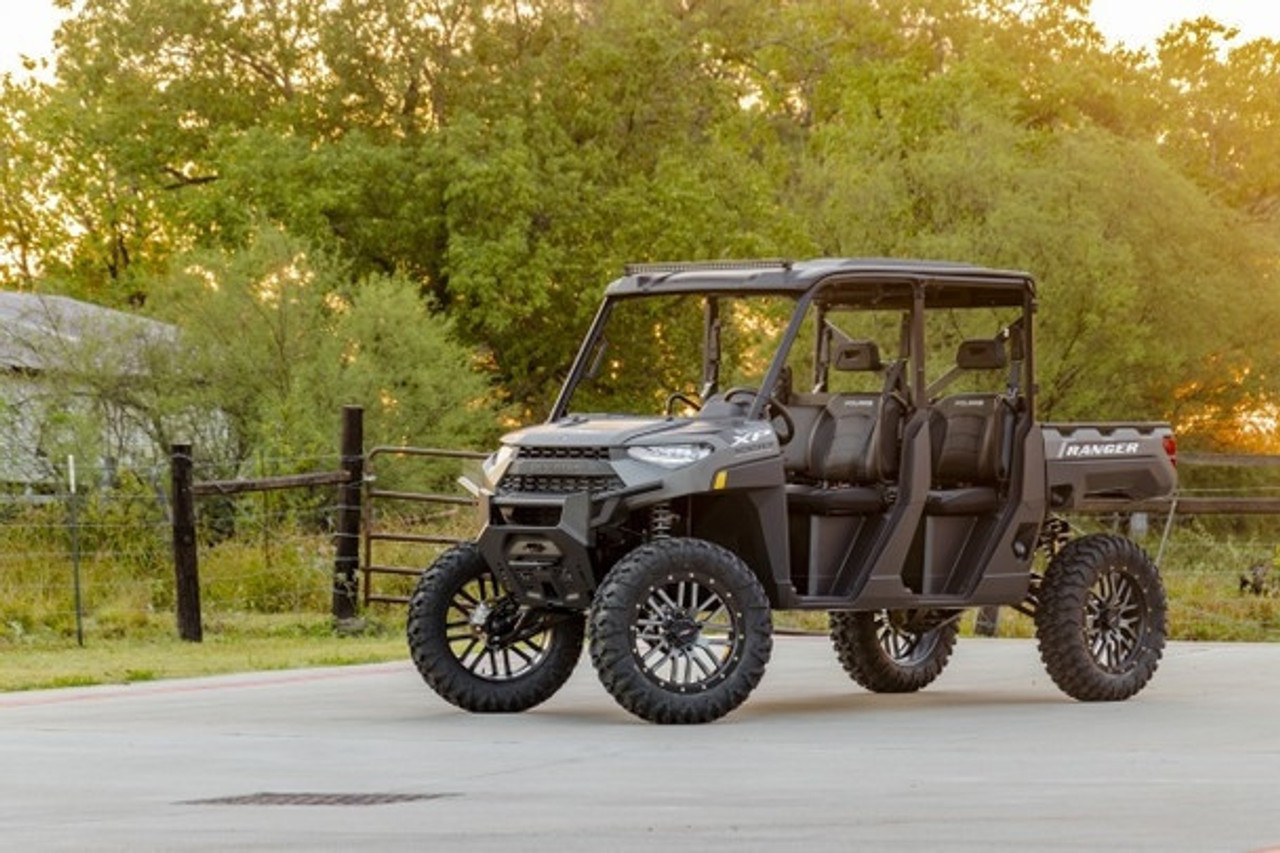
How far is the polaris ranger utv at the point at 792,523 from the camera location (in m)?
15.3

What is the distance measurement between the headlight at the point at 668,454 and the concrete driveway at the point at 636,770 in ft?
4.78

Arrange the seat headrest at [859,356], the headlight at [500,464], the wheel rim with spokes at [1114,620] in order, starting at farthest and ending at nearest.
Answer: the wheel rim with spokes at [1114,620] < the seat headrest at [859,356] < the headlight at [500,464]

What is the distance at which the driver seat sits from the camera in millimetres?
16422

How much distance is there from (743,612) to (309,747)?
2.60 m

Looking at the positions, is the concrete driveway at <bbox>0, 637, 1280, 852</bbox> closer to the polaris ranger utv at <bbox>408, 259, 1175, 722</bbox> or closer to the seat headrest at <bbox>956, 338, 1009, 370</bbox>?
the polaris ranger utv at <bbox>408, 259, 1175, 722</bbox>

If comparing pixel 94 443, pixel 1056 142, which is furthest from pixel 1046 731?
pixel 1056 142

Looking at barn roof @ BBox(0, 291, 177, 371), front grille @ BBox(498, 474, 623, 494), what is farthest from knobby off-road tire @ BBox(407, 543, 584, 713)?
barn roof @ BBox(0, 291, 177, 371)

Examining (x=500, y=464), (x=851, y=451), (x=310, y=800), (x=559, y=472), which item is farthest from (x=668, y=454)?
(x=310, y=800)

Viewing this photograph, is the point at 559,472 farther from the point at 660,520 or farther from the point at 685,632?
the point at 685,632

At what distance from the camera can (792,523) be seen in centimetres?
1656

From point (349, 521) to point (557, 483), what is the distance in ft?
32.5

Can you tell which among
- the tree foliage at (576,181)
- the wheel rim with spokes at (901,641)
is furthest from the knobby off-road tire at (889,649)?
the tree foliage at (576,181)

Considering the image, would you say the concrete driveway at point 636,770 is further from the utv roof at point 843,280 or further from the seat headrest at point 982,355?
the utv roof at point 843,280

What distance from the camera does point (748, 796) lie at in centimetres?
1149
